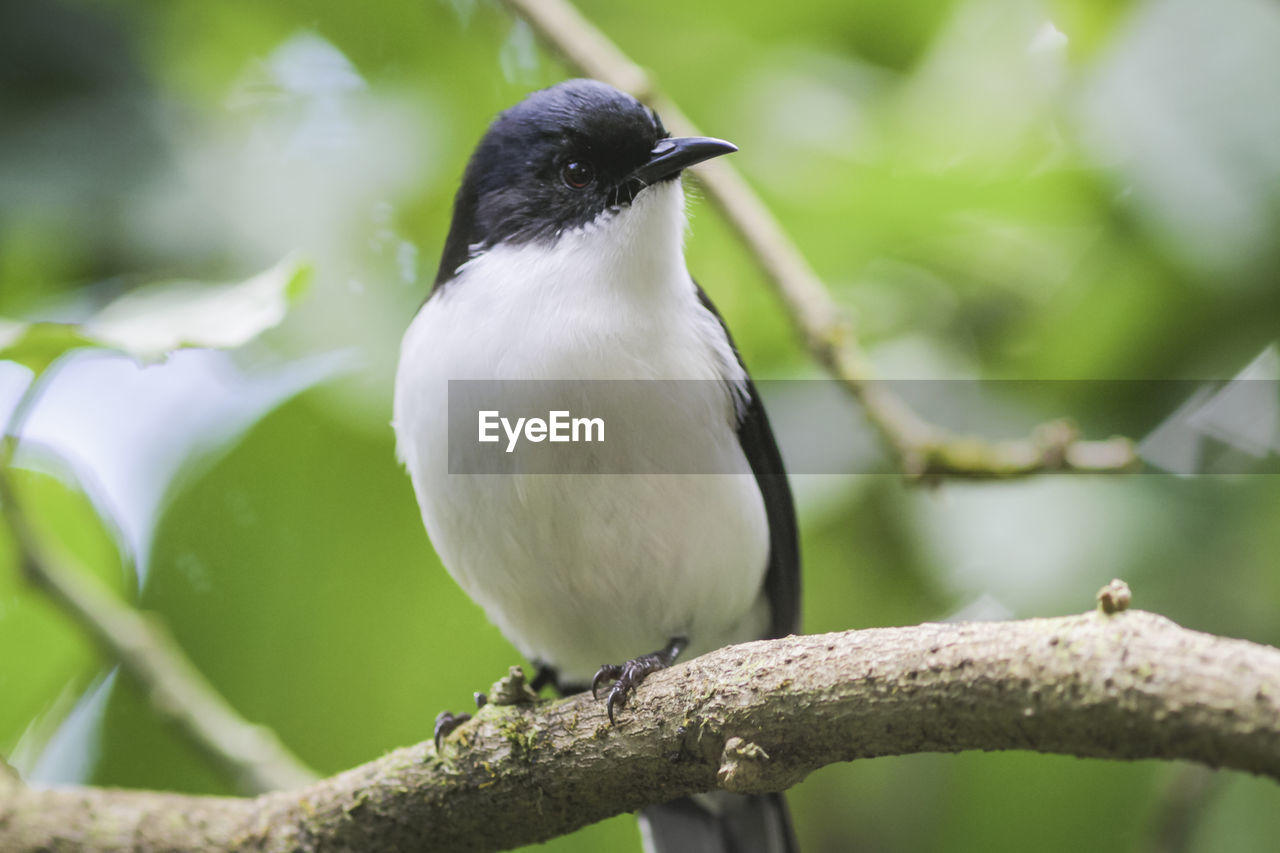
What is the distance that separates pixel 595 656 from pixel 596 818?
686mm

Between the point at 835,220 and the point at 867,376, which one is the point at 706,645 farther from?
the point at 835,220

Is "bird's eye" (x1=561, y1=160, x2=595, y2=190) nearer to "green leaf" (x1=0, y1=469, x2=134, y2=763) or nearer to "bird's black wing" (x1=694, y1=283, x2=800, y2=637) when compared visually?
"bird's black wing" (x1=694, y1=283, x2=800, y2=637)

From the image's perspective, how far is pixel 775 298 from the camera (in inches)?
117

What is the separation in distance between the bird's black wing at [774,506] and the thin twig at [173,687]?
1225 millimetres

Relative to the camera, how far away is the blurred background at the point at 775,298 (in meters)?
2.80

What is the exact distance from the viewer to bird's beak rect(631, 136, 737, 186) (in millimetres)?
2324

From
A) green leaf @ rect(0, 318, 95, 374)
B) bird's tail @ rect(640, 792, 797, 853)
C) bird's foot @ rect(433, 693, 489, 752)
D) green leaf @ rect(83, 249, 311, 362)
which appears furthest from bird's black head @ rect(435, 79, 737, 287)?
bird's tail @ rect(640, 792, 797, 853)

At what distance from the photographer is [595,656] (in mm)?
2623

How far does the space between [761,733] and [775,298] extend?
1.66 meters

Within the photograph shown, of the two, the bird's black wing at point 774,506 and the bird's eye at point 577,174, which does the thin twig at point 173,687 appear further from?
the bird's eye at point 577,174

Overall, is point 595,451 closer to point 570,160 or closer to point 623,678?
point 623,678

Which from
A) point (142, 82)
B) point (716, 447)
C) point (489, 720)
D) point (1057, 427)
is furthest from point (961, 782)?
point (142, 82)

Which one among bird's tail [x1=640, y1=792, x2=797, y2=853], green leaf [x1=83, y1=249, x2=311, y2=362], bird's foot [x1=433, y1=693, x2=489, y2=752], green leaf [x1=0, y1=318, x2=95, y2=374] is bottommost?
bird's tail [x1=640, y1=792, x2=797, y2=853]

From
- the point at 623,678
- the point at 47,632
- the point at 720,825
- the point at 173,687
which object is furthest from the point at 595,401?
the point at 47,632
